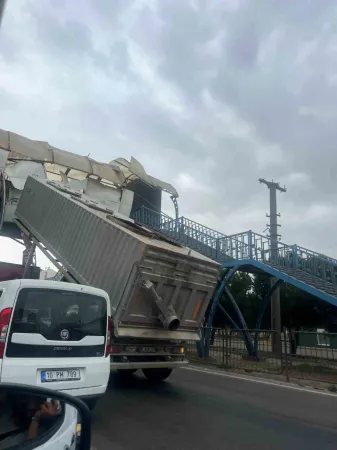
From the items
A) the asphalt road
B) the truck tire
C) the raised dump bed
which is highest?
the raised dump bed

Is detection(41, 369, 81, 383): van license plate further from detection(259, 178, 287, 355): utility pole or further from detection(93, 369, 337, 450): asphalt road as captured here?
detection(259, 178, 287, 355): utility pole

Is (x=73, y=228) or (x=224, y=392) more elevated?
(x=73, y=228)

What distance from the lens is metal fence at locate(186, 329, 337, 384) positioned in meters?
11.1

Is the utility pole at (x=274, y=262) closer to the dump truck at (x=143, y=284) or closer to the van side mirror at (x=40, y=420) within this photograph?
the dump truck at (x=143, y=284)

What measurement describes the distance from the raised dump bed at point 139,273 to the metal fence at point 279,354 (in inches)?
154

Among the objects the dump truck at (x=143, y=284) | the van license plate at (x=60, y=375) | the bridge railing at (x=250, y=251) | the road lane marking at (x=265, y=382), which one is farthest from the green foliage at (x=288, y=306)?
the van license plate at (x=60, y=375)

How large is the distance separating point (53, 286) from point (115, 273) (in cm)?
279

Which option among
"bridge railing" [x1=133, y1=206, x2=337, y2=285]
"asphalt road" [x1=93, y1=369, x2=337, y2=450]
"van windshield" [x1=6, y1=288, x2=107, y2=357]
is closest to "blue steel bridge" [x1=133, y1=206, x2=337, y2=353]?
"bridge railing" [x1=133, y1=206, x2=337, y2=285]

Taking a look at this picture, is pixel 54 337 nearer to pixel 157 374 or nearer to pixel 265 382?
pixel 157 374

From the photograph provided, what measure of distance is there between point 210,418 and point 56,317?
2850 mm

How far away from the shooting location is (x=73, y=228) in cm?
1098

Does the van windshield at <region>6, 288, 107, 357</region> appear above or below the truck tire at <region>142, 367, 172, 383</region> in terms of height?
above

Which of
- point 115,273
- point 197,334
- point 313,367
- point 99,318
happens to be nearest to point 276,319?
point 313,367

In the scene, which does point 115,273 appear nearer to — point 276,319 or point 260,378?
point 260,378
